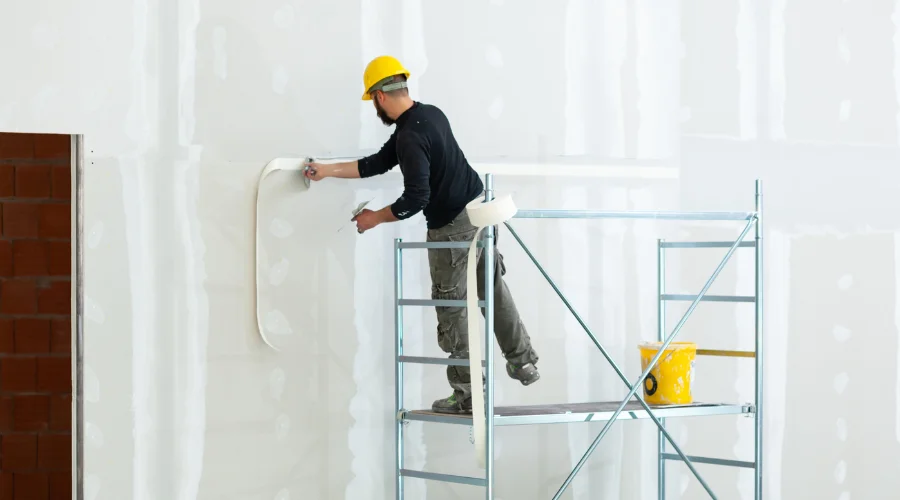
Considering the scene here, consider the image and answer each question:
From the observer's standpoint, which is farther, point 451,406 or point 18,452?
point 18,452

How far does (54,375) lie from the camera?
4598 millimetres

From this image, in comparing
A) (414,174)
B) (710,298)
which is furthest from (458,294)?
(710,298)

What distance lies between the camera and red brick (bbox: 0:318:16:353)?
14.9ft

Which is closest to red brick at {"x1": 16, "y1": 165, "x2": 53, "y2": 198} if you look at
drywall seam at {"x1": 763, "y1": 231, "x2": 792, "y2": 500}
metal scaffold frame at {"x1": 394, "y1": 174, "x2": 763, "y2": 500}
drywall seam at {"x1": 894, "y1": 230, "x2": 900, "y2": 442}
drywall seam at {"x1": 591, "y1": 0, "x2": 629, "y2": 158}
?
metal scaffold frame at {"x1": 394, "y1": 174, "x2": 763, "y2": 500}

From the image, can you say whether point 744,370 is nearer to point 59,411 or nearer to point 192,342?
point 192,342

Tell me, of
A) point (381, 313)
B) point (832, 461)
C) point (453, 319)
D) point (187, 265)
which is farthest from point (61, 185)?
point (832, 461)

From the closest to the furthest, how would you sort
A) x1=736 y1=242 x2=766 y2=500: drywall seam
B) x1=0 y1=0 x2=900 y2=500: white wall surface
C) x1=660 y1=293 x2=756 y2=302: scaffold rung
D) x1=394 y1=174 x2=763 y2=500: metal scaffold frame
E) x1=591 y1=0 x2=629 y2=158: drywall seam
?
x1=394 y1=174 x2=763 y2=500: metal scaffold frame, x1=0 y1=0 x2=900 y2=500: white wall surface, x1=660 y1=293 x2=756 y2=302: scaffold rung, x1=591 y1=0 x2=629 y2=158: drywall seam, x1=736 y1=242 x2=766 y2=500: drywall seam

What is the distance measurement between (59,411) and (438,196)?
7.90 ft

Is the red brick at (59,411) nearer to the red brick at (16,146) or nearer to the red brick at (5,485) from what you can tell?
the red brick at (5,485)

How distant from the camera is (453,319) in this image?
344cm

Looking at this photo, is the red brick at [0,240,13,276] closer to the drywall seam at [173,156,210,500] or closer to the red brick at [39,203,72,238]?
the red brick at [39,203,72,238]

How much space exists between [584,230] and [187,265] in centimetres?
165

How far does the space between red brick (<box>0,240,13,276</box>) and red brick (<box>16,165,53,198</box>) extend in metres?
0.24

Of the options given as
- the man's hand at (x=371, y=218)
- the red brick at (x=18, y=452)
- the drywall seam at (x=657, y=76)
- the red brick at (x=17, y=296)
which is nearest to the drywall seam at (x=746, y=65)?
the drywall seam at (x=657, y=76)
